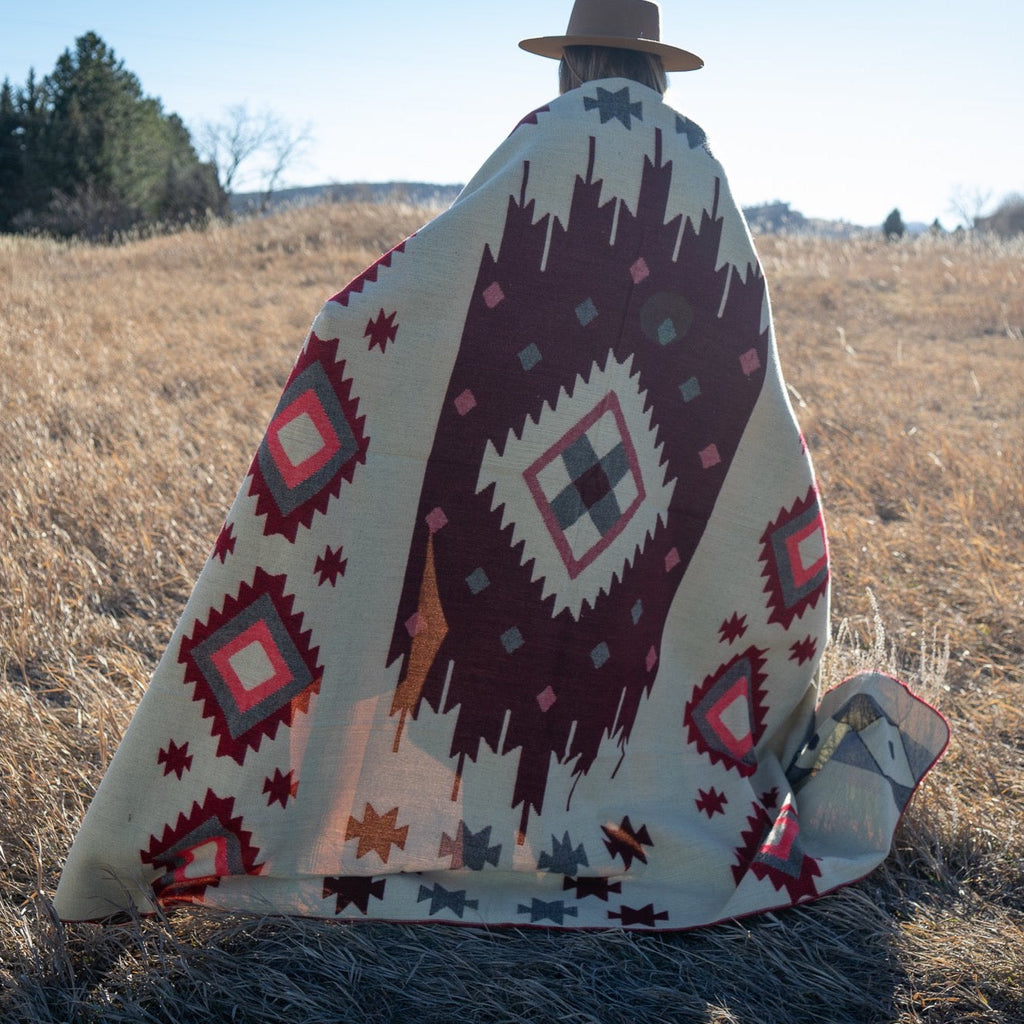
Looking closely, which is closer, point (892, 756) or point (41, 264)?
point (892, 756)

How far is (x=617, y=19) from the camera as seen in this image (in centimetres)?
186

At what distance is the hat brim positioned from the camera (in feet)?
6.03

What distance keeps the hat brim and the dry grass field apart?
156 cm

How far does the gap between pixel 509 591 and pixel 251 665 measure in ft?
1.60

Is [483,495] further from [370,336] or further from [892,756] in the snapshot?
[892,756]

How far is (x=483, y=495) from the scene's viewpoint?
1703mm

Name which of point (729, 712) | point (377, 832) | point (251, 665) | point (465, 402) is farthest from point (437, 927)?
point (465, 402)

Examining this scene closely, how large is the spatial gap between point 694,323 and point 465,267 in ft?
1.60

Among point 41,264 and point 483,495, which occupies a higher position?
point 41,264

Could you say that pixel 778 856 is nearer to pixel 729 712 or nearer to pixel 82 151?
pixel 729 712

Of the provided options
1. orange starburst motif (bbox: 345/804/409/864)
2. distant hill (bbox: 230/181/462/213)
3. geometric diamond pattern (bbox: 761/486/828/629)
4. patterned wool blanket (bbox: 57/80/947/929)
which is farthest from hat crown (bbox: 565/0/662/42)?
distant hill (bbox: 230/181/462/213)

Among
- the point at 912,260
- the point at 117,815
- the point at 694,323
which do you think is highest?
the point at 912,260

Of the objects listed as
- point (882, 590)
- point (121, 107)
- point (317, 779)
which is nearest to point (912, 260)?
point (882, 590)

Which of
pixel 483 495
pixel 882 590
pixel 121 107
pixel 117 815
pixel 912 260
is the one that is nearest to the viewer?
pixel 117 815
